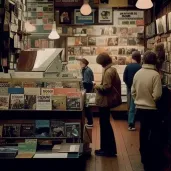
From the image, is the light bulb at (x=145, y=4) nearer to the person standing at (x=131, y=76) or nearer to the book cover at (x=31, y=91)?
the person standing at (x=131, y=76)

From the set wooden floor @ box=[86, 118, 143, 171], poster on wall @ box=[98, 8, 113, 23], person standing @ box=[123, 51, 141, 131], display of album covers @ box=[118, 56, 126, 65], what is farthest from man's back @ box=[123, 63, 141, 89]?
poster on wall @ box=[98, 8, 113, 23]

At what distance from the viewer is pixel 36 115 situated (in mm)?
4809

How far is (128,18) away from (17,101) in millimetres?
6204

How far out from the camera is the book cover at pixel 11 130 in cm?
466

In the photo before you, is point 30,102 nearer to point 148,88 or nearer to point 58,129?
point 58,129

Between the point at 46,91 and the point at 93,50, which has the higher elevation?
the point at 93,50

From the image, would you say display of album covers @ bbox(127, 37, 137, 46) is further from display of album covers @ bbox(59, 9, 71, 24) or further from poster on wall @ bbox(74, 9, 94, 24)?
display of album covers @ bbox(59, 9, 71, 24)

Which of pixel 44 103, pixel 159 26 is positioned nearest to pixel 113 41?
pixel 159 26

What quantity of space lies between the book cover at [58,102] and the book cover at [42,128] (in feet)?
0.75

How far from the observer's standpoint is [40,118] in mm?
4785

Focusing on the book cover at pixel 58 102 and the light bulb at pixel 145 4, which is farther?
the light bulb at pixel 145 4

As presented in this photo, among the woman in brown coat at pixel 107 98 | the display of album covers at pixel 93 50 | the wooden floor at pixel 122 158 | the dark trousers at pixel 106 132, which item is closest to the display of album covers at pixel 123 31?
the display of album covers at pixel 93 50

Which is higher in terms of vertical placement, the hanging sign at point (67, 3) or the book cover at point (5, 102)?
the hanging sign at point (67, 3)

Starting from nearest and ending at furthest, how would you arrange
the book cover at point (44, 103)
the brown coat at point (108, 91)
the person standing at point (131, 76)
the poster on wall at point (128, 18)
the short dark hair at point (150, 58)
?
the book cover at point (44, 103) → the short dark hair at point (150, 58) → the brown coat at point (108, 91) → the person standing at point (131, 76) → the poster on wall at point (128, 18)
